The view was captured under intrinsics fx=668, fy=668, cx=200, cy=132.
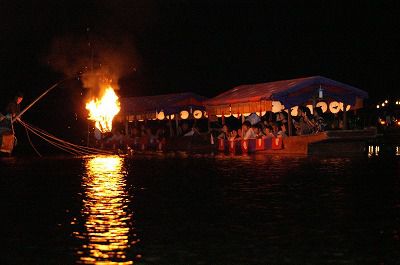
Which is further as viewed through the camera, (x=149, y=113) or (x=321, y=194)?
(x=149, y=113)

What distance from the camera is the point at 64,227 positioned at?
10672mm

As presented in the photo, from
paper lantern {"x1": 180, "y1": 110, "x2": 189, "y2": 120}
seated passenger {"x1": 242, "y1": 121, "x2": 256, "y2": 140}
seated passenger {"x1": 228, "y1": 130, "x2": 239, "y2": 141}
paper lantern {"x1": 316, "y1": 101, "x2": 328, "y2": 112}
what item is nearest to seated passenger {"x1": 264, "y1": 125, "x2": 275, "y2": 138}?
seated passenger {"x1": 242, "y1": 121, "x2": 256, "y2": 140}

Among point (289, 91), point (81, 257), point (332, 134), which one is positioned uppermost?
point (289, 91)

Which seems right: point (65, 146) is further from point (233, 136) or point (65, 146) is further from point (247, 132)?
point (247, 132)

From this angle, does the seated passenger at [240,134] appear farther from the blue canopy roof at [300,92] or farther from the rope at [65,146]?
the rope at [65,146]

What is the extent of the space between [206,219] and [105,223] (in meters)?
1.67

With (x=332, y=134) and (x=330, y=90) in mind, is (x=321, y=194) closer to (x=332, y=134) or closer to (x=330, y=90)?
(x=332, y=134)

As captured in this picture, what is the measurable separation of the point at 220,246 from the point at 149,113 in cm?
3851

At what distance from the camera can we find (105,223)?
11.0 m

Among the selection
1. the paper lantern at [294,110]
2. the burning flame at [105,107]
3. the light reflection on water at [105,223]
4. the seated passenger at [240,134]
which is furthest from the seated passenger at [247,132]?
the light reflection on water at [105,223]

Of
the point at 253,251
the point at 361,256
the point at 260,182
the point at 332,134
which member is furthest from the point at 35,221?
the point at 332,134

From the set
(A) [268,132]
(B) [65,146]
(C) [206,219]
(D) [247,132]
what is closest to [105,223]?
(C) [206,219]

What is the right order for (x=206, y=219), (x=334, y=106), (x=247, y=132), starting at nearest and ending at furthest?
1. (x=206, y=219)
2. (x=247, y=132)
3. (x=334, y=106)

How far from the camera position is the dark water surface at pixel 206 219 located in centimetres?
830
